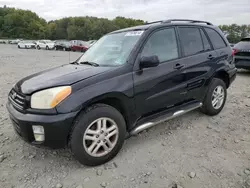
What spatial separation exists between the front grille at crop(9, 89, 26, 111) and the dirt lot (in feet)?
2.48

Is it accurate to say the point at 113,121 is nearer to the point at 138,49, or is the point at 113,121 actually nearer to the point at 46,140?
the point at 46,140

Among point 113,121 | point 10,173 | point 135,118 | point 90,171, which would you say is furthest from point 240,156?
point 10,173

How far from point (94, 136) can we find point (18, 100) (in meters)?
1.02

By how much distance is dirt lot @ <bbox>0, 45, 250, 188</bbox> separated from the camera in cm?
244

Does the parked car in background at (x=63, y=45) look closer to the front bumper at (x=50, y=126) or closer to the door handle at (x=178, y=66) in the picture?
the door handle at (x=178, y=66)

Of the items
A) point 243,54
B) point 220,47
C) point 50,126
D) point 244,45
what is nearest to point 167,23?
point 220,47

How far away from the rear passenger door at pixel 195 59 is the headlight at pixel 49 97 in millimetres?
1856

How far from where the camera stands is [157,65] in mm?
3025

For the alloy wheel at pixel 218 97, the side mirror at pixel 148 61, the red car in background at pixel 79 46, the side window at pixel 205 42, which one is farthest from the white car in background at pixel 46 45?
the side mirror at pixel 148 61

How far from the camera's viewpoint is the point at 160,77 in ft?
10.2

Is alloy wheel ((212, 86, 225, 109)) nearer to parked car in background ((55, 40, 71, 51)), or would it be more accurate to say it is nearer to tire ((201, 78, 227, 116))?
tire ((201, 78, 227, 116))

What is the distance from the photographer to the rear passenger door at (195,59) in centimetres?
352

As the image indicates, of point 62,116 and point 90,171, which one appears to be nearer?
point 62,116

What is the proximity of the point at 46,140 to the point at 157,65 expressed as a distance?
5.63 feet
